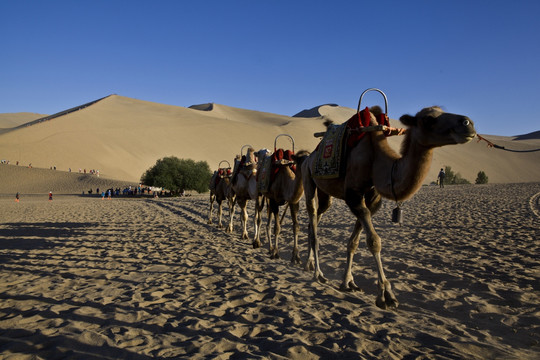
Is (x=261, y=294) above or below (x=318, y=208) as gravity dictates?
below

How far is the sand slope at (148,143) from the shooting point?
6539cm

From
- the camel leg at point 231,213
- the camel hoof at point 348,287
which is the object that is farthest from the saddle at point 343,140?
the camel leg at point 231,213

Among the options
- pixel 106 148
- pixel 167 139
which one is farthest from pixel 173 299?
pixel 167 139

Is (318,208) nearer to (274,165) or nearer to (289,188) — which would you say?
(289,188)

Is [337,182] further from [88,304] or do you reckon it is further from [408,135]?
[88,304]

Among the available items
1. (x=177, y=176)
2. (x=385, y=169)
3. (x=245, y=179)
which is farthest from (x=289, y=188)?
(x=177, y=176)

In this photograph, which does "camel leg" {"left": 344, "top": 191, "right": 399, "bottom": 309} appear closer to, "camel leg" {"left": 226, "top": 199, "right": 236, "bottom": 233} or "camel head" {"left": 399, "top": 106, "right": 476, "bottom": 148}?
"camel head" {"left": 399, "top": 106, "right": 476, "bottom": 148}

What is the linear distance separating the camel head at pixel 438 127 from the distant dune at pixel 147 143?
202 ft

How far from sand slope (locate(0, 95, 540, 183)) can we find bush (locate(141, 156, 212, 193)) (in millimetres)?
16349

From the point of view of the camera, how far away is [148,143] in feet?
261

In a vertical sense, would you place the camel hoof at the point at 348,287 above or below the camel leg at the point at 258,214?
below

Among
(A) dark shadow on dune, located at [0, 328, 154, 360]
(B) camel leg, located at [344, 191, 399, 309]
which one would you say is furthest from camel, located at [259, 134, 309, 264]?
(A) dark shadow on dune, located at [0, 328, 154, 360]

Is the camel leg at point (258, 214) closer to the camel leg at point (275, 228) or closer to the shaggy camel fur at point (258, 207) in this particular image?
the shaggy camel fur at point (258, 207)

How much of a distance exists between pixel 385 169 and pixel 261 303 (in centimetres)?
233
